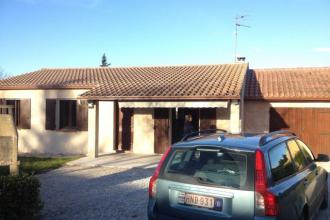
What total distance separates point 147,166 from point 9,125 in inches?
284

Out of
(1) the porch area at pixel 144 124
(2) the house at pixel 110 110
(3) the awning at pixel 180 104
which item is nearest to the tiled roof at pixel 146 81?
(2) the house at pixel 110 110

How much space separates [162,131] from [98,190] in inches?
317

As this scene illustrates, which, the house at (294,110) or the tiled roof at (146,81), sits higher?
the tiled roof at (146,81)

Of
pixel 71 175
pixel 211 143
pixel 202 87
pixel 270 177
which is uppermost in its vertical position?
pixel 202 87

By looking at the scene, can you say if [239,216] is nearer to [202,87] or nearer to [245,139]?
[245,139]

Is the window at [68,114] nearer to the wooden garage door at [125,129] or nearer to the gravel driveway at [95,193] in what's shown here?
the wooden garage door at [125,129]

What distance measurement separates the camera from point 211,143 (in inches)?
200

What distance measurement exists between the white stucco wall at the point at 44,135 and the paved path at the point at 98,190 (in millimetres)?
3351

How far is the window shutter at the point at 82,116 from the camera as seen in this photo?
18.6 metres

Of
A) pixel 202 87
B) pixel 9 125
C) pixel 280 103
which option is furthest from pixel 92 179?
pixel 280 103

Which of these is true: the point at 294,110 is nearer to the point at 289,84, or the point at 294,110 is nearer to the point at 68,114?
the point at 289,84

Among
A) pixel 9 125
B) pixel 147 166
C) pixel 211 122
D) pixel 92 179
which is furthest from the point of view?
pixel 211 122

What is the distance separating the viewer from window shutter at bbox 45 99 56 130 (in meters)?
19.2

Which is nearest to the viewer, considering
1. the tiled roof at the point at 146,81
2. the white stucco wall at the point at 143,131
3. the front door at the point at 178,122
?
the tiled roof at the point at 146,81
